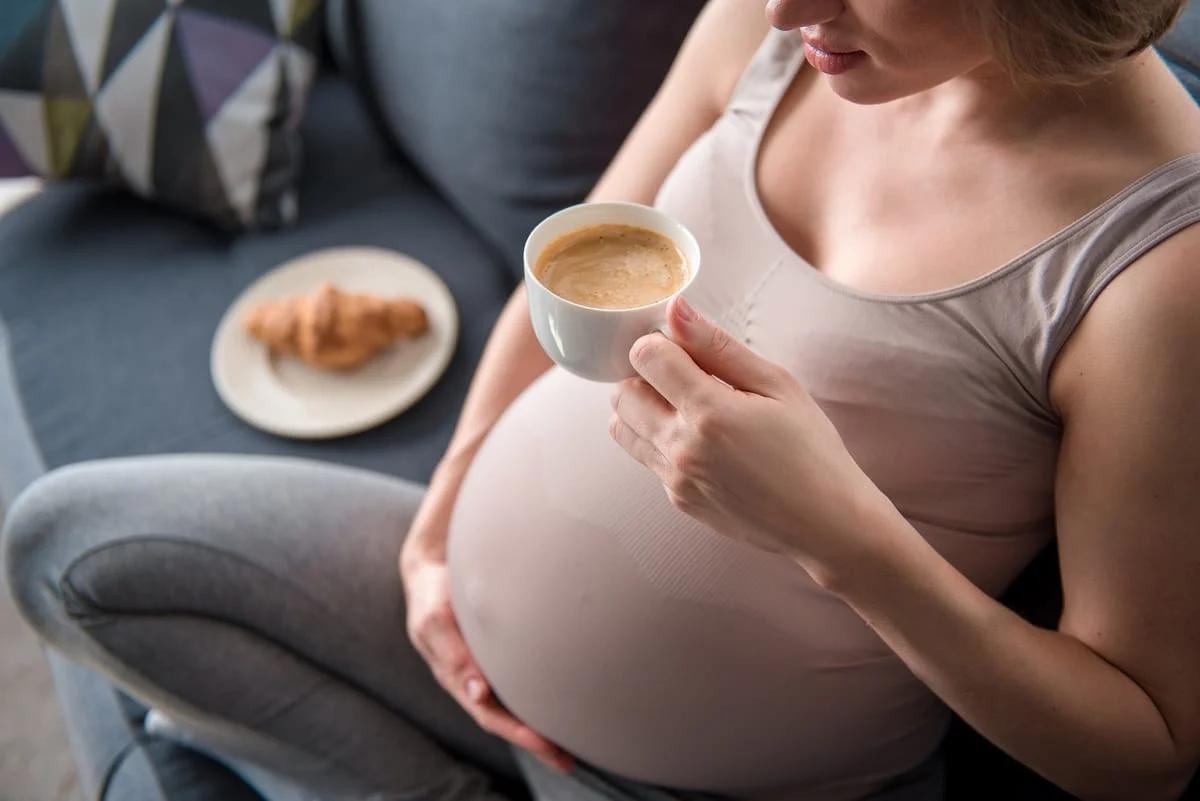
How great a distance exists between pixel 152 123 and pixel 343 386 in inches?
23.6

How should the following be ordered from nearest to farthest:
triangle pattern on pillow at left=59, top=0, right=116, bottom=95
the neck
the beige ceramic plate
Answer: the neck < the beige ceramic plate < triangle pattern on pillow at left=59, top=0, right=116, bottom=95

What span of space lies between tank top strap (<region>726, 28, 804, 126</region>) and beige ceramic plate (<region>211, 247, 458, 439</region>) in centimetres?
70

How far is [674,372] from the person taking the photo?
1.95 feet

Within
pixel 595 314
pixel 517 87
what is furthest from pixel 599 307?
pixel 517 87

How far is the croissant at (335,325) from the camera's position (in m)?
1.42

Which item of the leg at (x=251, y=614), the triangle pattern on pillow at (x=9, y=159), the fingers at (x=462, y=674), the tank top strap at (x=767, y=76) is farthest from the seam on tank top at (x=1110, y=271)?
the triangle pattern on pillow at (x=9, y=159)

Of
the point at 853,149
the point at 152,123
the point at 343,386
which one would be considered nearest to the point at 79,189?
the point at 152,123

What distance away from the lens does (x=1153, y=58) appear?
717mm

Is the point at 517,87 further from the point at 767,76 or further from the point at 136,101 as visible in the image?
the point at 136,101

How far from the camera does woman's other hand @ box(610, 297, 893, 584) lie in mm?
599

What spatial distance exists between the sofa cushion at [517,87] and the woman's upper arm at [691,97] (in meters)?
0.24

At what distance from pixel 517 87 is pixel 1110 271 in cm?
90

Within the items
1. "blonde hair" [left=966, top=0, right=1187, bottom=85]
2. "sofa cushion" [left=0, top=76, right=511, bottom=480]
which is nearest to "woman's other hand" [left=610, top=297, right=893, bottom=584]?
"blonde hair" [left=966, top=0, right=1187, bottom=85]

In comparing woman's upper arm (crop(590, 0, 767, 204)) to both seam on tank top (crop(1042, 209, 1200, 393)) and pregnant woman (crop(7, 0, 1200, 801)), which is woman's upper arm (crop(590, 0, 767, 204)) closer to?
pregnant woman (crop(7, 0, 1200, 801))
